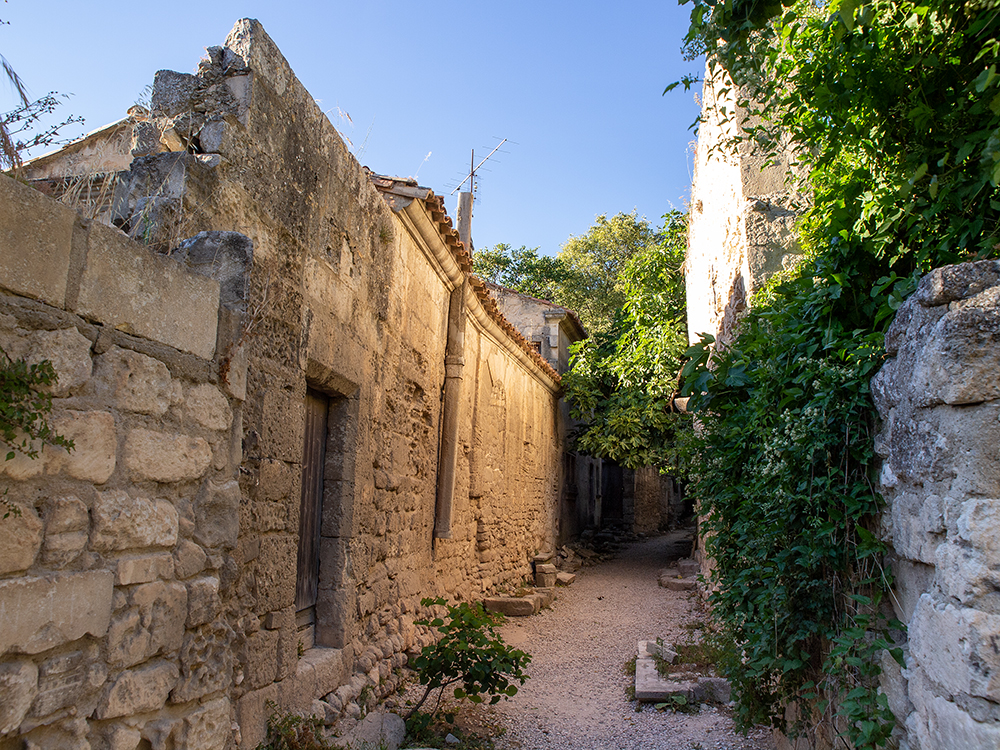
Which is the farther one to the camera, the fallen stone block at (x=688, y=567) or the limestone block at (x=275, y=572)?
the fallen stone block at (x=688, y=567)

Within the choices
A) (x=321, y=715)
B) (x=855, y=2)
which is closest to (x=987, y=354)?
(x=855, y=2)

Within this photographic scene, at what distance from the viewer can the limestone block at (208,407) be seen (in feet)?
7.08

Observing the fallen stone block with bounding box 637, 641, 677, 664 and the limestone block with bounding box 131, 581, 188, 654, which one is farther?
the fallen stone block with bounding box 637, 641, 677, 664

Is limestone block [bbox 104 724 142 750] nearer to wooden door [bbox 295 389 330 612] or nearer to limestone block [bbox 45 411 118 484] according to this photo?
limestone block [bbox 45 411 118 484]

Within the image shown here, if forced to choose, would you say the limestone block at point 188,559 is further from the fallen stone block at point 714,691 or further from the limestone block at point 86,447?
the fallen stone block at point 714,691

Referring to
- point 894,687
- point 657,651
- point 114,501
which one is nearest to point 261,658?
point 114,501

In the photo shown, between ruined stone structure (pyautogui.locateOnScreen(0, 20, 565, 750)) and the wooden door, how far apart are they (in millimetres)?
19

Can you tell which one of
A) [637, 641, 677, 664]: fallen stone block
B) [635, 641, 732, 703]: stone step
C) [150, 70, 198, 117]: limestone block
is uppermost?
[150, 70, 198, 117]: limestone block

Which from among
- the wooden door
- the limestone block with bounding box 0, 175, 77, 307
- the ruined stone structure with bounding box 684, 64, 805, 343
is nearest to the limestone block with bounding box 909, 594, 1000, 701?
the limestone block with bounding box 0, 175, 77, 307

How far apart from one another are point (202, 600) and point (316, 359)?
6.43 ft

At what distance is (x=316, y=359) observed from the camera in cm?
393

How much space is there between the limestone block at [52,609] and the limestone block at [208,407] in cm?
55

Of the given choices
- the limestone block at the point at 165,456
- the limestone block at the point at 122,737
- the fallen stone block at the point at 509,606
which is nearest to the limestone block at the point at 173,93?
the limestone block at the point at 165,456

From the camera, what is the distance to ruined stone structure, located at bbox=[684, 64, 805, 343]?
17.7ft
